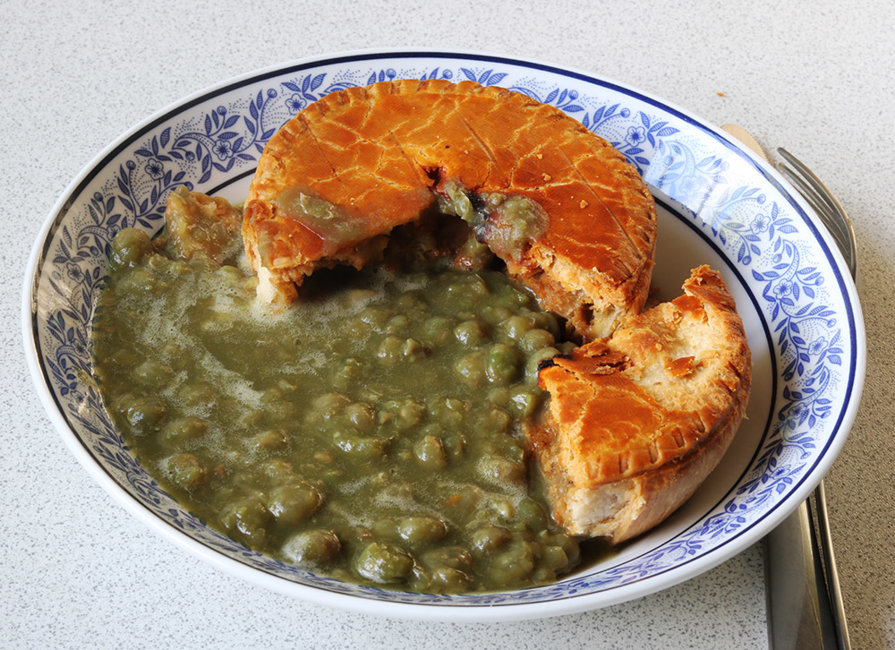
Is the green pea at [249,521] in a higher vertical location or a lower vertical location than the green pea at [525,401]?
lower

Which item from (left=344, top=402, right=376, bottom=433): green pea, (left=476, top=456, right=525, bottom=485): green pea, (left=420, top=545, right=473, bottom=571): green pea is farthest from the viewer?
(left=344, top=402, right=376, bottom=433): green pea

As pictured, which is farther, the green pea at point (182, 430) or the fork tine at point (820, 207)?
the fork tine at point (820, 207)

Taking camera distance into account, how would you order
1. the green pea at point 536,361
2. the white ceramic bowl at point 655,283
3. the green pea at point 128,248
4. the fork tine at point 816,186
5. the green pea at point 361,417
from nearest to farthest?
the white ceramic bowl at point 655,283, the green pea at point 361,417, the green pea at point 536,361, the green pea at point 128,248, the fork tine at point 816,186

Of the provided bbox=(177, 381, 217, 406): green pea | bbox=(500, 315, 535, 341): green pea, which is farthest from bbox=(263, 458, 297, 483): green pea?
bbox=(500, 315, 535, 341): green pea

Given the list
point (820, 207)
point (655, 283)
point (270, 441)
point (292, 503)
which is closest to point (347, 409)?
point (270, 441)

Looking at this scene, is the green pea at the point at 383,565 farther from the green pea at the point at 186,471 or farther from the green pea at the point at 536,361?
the green pea at the point at 536,361

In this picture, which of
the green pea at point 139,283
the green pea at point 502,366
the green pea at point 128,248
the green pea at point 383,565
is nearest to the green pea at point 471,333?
the green pea at point 502,366

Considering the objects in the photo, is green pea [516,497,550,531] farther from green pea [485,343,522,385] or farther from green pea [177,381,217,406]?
green pea [177,381,217,406]
